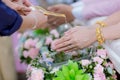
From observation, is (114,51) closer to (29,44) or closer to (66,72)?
(66,72)

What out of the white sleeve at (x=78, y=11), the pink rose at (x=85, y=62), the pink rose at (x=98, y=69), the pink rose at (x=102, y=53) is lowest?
the pink rose at (x=98, y=69)

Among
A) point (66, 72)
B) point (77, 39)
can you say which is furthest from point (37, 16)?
point (66, 72)

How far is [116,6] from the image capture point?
129 cm

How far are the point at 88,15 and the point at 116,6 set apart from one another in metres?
0.15

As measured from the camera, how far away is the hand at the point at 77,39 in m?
1.07

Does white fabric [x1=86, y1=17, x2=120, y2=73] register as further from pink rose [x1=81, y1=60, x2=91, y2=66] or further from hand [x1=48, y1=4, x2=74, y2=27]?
hand [x1=48, y1=4, x2=74, y2=27]

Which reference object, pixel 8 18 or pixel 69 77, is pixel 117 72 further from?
pixel 8 18

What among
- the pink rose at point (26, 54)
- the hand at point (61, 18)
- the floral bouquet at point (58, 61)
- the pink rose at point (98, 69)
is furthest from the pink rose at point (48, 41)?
the pink rose at point (98, 69)

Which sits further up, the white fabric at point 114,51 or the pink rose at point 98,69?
the white fabric at point 114,51

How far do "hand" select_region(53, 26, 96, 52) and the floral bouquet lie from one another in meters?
0.06

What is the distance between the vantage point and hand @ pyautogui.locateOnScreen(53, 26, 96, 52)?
107cm

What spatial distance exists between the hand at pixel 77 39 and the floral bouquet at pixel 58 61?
6 centimetres

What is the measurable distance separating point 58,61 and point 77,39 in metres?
0.17

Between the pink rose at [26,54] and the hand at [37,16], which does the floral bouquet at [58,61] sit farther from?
the hand at [37,16]
